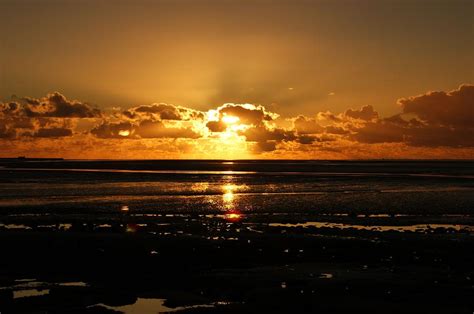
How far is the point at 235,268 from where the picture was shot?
2514 centimetres

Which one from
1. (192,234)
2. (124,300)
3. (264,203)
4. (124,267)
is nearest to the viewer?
(124,300)

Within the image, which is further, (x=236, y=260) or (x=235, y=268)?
(x=236, y=260)

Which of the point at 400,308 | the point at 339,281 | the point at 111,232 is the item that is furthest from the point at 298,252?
the point at 111,232

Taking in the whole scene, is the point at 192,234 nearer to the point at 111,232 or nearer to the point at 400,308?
the point at 111,232

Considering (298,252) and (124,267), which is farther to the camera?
(298,252)

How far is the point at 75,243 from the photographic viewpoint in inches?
1239

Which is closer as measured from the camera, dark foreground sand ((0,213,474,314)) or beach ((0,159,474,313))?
dark foreground sand ((0,213,474,314))

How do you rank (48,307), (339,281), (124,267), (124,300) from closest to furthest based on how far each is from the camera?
(48,307), (124,300), (339,281), (124,267)

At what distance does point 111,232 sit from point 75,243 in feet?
15.3

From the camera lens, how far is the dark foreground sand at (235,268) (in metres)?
19.5

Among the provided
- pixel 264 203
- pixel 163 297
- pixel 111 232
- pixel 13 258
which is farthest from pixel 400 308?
pixel 264 203

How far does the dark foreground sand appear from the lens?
19.5 metres

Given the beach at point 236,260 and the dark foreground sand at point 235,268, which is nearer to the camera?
the dark foreground sand at point 235,268

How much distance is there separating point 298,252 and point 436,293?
9138 mm
